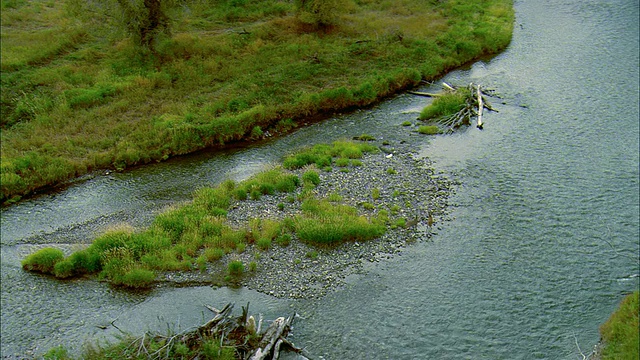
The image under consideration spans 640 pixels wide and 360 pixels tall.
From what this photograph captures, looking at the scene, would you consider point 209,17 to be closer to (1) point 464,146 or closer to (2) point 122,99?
(2) point 122,99

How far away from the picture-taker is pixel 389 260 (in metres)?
30.5

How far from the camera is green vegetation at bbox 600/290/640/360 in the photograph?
23.4 m

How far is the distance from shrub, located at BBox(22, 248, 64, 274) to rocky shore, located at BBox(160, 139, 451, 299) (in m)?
6.07

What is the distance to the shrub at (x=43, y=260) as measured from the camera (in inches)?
1195

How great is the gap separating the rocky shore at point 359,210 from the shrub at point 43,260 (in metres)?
6.07

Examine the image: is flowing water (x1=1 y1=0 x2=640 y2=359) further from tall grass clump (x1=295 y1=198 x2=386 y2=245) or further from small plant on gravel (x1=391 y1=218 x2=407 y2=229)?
tall grass clump (x1=295 y1=198 x2=386 y2=245)

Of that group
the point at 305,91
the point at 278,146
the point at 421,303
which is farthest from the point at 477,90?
the point at 421,303

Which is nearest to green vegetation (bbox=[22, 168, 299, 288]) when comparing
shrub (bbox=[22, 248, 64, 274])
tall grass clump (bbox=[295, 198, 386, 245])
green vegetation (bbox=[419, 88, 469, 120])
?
shrub (bbox=[22, 248, 64, 274])

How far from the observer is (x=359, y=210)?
34.3 m

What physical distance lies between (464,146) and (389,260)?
1510 centimetres

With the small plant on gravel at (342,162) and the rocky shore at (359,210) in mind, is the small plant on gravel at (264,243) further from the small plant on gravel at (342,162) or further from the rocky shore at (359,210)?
the small plant on gravel at (342,162)

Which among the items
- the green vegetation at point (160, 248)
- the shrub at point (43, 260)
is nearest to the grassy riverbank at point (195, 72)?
the shrub at point (43, 260)

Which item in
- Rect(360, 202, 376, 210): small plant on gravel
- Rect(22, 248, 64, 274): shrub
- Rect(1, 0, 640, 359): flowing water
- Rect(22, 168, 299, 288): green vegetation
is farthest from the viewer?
Rect(360, 202, 376, 210): small plant on gravel

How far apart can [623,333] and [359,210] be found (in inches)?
602
